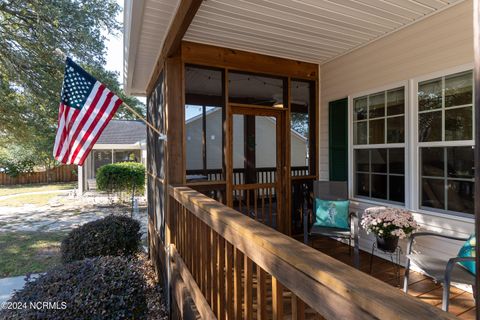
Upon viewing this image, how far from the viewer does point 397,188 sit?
351 cm

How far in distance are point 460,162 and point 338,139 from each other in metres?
1.61

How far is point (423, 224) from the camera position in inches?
124

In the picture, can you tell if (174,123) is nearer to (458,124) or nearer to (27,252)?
(458,124)

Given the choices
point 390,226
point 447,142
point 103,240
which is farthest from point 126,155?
point 447,142

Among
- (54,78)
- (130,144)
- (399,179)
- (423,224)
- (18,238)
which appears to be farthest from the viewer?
(130,144)

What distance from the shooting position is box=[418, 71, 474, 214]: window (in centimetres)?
278

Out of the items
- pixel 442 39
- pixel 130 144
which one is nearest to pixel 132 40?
pixel 442 39

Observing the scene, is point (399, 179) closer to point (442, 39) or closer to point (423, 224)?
point (423, 224)

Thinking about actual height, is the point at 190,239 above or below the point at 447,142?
below

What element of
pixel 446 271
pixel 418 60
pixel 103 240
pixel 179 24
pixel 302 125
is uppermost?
pixel 179 24

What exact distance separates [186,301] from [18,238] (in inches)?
235

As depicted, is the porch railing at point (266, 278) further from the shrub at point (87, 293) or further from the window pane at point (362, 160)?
the window pane at point (362, 160)

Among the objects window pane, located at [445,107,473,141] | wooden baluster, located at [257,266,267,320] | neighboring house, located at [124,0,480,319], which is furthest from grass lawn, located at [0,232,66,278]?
window pane, located at [445,107,473,141]

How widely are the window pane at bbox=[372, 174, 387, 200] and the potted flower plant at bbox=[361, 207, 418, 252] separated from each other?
0.56 meters
